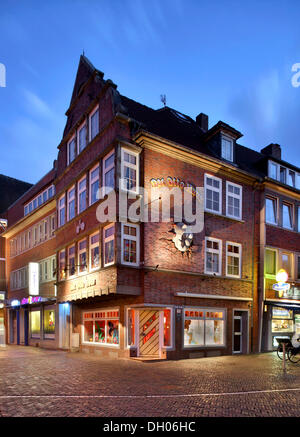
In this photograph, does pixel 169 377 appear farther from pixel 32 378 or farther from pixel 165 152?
pixel 165 152

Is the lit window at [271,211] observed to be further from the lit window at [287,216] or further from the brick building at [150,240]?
the lit window at [287,216]

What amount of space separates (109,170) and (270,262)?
11185mm

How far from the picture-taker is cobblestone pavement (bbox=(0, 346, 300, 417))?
25.5ft

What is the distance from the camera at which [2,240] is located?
37.7m

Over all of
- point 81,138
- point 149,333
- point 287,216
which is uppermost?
point 81,138

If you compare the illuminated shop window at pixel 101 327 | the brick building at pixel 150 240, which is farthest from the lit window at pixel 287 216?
the illuminated shop window at pixel 101 327

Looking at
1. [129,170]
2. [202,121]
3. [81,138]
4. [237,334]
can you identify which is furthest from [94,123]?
[237,334]

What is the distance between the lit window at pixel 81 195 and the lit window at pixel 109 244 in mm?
3350

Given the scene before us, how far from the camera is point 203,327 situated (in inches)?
722

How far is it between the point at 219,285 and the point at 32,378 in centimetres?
1037

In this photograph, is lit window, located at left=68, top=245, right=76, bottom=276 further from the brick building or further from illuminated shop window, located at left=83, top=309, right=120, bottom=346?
illuminated shop window, located at left=83, top=309, right=120, bottom=346

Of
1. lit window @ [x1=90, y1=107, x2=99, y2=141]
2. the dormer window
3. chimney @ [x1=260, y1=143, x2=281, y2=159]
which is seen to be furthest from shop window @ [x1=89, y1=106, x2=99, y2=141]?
chimney @ [x1=260, y1=143, x2=281, y2=159]

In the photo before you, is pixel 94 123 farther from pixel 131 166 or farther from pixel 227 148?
pixel 227 148
